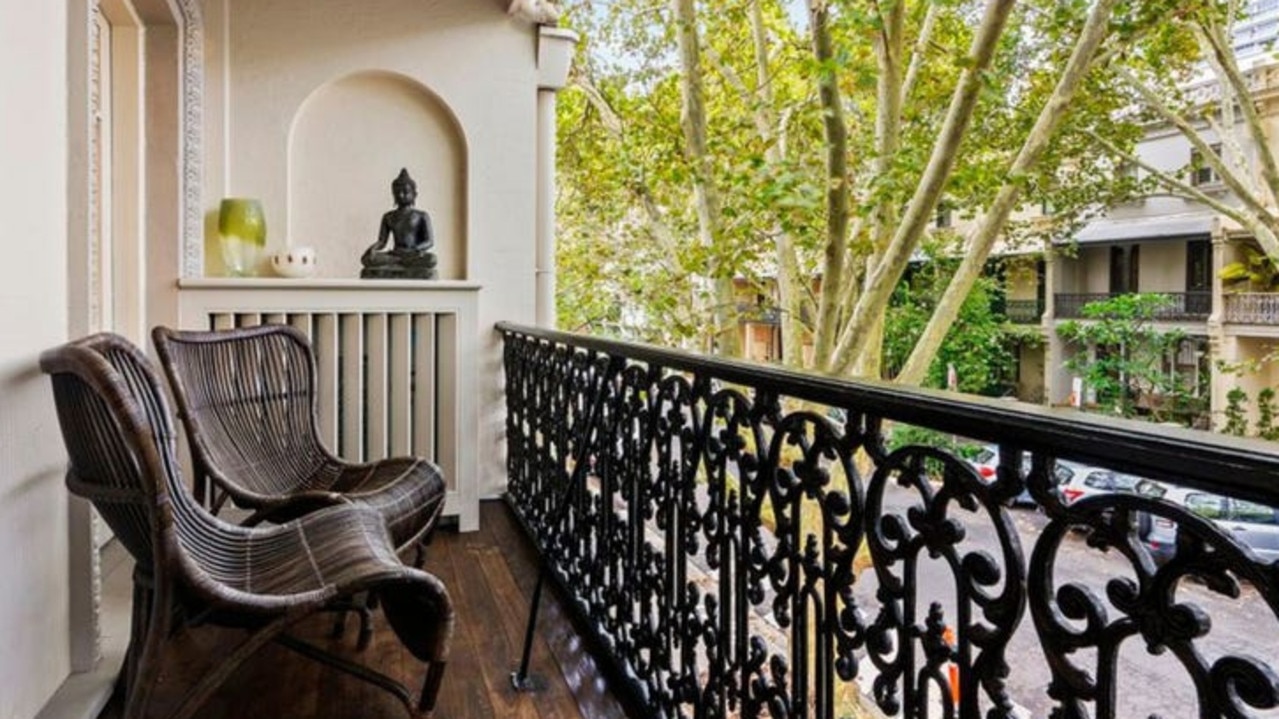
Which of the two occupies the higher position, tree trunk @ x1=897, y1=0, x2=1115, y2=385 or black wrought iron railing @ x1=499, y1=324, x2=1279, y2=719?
tree trunk @ x1=897, y1=0, x2=1115, y2=385

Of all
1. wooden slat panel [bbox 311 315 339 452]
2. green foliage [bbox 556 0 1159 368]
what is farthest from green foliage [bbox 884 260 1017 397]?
wooden slat panel [bbox 311 315 339 452]

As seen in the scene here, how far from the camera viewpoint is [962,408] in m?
0.83

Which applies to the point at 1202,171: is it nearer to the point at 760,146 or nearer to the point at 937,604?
the point at 760,146

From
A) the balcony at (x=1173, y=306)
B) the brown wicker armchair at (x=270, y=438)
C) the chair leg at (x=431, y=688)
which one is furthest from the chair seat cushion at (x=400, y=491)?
the balcony at (x=1173, y=306)

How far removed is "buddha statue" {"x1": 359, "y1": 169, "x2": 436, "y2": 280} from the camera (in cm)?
348

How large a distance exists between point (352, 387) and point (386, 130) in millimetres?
1342

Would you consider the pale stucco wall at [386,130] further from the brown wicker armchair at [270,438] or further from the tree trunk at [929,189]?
the tree trunk at [929,189]

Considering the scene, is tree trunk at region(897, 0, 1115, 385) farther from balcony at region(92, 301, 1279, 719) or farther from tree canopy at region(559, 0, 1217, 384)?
balcony at region(92, 301, 1279, 719)

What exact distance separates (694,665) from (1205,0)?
5.70 m

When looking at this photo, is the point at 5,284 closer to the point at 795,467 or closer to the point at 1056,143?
the point at 795,467

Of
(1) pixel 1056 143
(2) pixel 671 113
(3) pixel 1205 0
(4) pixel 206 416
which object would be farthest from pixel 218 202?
(1) pixel 1056 143

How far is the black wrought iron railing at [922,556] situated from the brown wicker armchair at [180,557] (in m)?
0.53

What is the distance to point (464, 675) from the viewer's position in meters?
1.96

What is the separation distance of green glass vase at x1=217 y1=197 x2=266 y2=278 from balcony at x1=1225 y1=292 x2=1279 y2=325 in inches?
411
